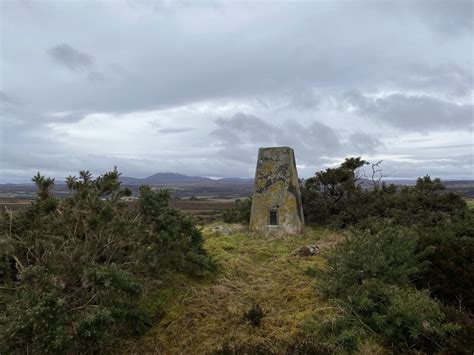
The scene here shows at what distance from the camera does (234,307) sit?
5262 millimetres

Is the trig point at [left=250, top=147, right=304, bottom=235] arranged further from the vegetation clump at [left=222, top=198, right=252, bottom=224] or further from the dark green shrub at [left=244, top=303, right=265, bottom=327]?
the dark green shrub at [left=244, top=303, right=265, bottom=327]

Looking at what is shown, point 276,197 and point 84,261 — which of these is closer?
point 84,261

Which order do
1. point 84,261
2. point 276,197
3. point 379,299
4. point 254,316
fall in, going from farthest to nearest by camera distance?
point 276,197
point 254,316
point 379,299
point 84,261

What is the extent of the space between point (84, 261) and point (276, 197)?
22.2 feet

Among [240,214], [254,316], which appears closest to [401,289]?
[254,316]

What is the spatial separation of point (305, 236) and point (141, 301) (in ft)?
19.9

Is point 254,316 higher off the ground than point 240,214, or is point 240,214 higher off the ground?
Result: point 240,214

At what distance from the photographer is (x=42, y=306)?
374cm

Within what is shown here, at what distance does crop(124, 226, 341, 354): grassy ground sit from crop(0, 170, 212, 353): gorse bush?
335mm

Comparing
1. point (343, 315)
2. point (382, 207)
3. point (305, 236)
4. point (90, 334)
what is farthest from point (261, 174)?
point (90, 334)

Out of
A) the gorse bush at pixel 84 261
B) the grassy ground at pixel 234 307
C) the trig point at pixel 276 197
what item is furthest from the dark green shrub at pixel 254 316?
the trig point at pixel 276 197

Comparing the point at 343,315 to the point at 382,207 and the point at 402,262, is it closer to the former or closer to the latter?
the point at 402,262

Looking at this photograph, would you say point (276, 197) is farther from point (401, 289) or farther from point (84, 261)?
point (84, 261)

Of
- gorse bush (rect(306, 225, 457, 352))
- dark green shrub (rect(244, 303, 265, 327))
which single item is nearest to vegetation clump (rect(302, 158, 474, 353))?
gorse bush (rect(306, 225, 457, 352))
